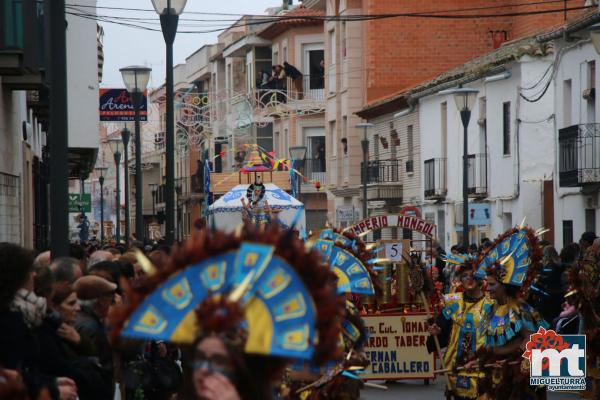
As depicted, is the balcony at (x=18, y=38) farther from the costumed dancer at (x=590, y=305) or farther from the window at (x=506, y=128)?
the window at (x=506, y=128)

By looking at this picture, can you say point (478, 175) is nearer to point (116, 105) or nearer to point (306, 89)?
point (116, 105)

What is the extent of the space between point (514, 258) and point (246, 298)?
8041 mm


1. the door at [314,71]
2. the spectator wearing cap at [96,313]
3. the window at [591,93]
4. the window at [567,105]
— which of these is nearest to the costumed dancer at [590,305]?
the spectator wearing cap at [96,313]

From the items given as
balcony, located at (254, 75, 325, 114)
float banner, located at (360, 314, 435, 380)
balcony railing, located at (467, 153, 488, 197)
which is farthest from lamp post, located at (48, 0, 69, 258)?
balcony, located at (254, 75, 325, 114)

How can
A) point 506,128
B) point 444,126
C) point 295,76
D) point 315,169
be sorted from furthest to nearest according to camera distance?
point 315,169 → point 295,76 → point 444,126 → point 506,128

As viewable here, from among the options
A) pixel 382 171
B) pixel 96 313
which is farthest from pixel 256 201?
pixel 96 313

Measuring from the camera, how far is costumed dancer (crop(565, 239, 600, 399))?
588 inches

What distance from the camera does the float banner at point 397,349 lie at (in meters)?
18.3

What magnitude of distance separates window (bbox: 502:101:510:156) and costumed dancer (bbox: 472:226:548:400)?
24.5 m

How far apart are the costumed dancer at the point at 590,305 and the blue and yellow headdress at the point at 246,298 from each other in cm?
1060

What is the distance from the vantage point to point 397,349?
731 inches

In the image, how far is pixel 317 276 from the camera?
4.71 meters

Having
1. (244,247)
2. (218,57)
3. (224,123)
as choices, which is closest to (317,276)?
(244,247)

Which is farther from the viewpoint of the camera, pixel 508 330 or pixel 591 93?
pixel 591 93
